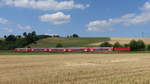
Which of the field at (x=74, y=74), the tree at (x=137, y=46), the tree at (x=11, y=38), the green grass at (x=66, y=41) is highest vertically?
the tree at (x=11, y=38)

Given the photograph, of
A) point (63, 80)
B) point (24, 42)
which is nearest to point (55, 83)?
point (63, 80)

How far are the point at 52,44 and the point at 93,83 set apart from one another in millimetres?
135132

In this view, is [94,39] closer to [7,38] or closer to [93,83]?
[7,38]

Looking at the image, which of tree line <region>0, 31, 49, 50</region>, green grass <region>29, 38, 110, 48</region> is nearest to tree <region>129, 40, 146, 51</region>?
green grass <region>29, 38, 110, 48</region>

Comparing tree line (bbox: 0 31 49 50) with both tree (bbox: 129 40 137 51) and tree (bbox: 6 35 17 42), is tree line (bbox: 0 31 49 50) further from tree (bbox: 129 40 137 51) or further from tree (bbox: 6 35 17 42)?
tree (bbox: 129 40 137 51)

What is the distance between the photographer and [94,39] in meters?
162

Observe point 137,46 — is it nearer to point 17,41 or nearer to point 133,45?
point 133,45

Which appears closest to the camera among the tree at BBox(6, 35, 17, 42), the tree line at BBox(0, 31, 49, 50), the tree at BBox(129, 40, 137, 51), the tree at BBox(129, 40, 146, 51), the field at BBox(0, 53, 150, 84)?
the field at BBox(0, 53, 150, 84)

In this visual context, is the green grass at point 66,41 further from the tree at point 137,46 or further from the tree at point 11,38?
the tree at point 137,46

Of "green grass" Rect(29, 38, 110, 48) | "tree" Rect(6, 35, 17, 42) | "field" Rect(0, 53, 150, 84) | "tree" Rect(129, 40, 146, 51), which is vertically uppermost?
"tree" Rect(6, 35, 17, 42)

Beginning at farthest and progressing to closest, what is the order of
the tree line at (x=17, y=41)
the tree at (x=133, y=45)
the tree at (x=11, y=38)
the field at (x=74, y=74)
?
the tree at (x=11, y=38)
the tree line at (x=17, y=41)
the tree at (x=133, y=45)
the field at (x=74, y=74)

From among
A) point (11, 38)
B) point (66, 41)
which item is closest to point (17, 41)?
point (11, 38)

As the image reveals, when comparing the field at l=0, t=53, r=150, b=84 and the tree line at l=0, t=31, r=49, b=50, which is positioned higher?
the tree line at l=0, t=31, r=49, b=50

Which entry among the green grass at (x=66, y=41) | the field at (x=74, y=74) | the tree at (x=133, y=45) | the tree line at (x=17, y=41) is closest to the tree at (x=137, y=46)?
the tree at (x=133, y=45)
